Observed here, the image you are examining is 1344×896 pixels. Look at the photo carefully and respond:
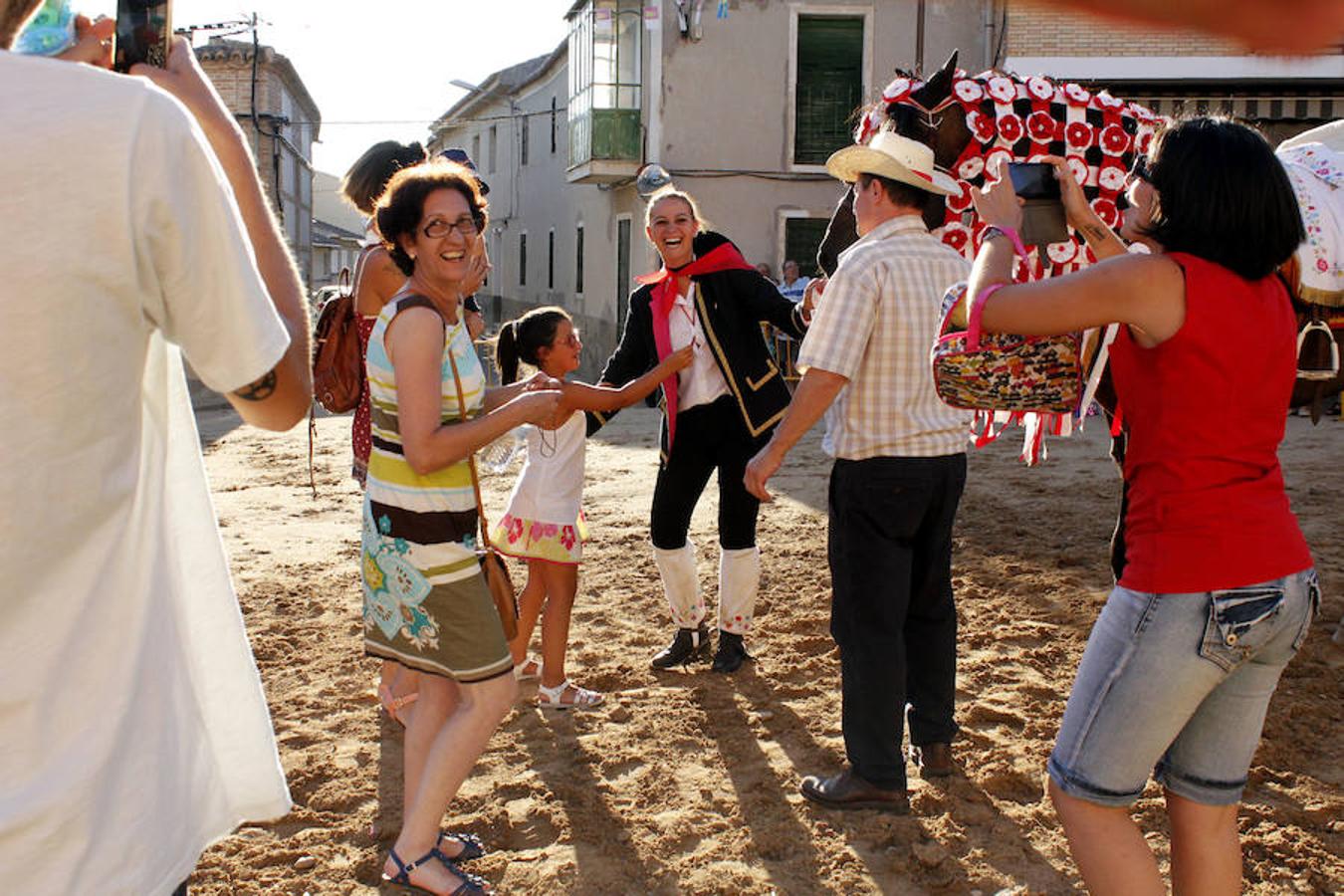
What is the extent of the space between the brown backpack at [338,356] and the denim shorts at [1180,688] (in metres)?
2.45

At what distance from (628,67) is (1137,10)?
21.3 meters

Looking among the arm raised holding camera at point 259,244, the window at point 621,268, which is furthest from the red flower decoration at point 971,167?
the window at point 621,268

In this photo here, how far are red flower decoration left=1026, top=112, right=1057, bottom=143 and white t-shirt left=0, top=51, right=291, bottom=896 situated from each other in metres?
3.01

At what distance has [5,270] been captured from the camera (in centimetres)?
122

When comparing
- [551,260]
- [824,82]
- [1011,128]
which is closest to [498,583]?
[1011,128]

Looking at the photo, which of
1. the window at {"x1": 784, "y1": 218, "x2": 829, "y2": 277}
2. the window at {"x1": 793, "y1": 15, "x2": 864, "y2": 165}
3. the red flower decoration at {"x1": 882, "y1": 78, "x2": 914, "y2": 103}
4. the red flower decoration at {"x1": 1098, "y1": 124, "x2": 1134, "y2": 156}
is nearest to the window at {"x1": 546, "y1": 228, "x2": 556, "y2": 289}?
the window at {"x1": 784, "y1": 218, "x2": 829, "y2": 277}

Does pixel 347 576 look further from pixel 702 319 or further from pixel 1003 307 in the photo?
pixel 1003 307

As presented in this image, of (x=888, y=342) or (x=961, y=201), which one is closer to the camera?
(x=888, y=342)

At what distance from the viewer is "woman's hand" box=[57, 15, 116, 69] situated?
1397 millimetres

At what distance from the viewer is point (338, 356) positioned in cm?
393

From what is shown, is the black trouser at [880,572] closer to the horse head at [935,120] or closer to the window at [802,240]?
the horse head at [935,120]

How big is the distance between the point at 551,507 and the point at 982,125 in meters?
1.96

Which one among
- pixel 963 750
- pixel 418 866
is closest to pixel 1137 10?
pixel 418 866

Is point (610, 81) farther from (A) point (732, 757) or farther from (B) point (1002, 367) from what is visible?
(B) point (1002, 367)
